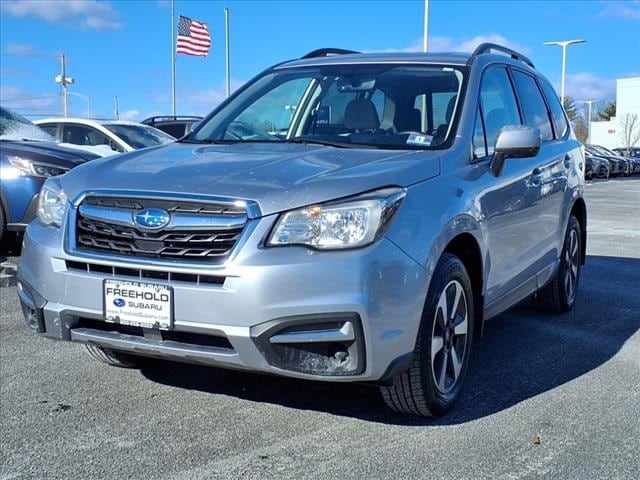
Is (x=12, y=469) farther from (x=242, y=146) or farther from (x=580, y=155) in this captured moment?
(x=580, y=155)

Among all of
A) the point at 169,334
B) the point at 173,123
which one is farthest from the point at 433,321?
the point at 173,123

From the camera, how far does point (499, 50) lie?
5.33 meters

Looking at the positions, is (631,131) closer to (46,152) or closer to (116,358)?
(46,152)

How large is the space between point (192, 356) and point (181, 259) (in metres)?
0.42

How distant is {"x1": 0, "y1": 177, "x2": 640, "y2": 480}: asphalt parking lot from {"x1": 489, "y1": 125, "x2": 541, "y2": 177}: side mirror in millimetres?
1273

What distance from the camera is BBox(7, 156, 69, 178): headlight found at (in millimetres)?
7801

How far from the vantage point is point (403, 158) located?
11.9ft

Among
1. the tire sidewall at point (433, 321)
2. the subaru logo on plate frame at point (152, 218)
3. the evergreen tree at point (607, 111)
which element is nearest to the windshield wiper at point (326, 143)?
the tire sidewall at point (433, 321)

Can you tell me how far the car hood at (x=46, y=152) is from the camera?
25.8ft

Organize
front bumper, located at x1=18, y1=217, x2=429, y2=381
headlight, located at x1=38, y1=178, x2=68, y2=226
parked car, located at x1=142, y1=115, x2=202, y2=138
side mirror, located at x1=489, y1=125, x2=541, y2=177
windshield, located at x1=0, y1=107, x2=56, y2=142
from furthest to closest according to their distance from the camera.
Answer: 1. parked car, located at x1=142, y1=115, x2=202, y2=138
2. windshield, located at x1=0, y1=107, x2=56, y2=142
3. side mirror, located at x1=489, y1=125, x2=541, y2=177
4. headlight, located at x1=38, y1=178, x2=68, y2=226
5. front bumper, located at x1=18, y1=217, x2=429, y2=381

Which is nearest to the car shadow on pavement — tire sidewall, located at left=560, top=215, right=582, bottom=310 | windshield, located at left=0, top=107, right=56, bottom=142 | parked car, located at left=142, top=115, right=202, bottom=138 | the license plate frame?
tire sidewall, located at left=560, top=215, right=582, bottom=310

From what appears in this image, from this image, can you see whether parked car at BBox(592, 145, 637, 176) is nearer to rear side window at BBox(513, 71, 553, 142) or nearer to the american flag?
the american flag

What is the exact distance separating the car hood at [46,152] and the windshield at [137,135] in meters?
3.15

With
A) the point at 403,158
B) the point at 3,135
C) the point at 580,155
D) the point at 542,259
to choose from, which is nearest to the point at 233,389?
the point at 403,158
